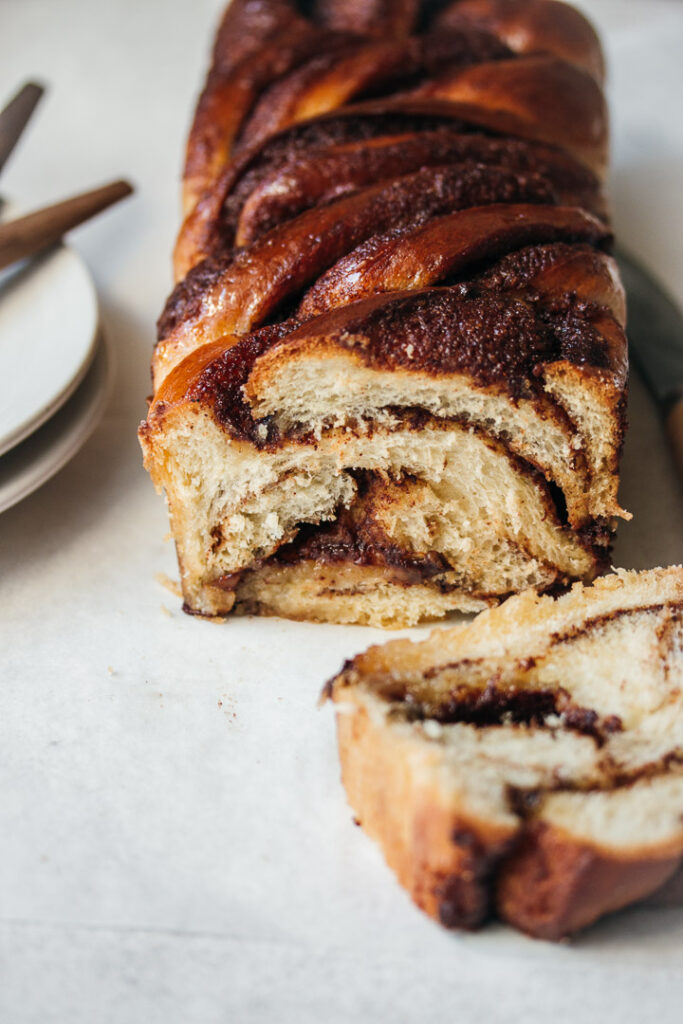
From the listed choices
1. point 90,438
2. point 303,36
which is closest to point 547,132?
point 303,36

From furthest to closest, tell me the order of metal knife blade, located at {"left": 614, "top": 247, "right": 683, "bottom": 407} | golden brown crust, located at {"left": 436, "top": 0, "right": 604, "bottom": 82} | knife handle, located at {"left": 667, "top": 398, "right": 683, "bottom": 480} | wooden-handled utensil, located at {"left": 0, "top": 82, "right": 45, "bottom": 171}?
1. wooden-handled utensil, located at {"left": 0, "top": 82, "right": 45, "bottom": 171}
2. golden brown crust, located at {"left": 436, "top": 0, "right": 604, "bottom": 82}
3. metal knife blade, located at {"left": 614, "top": 247, "right": 683, "bottom": 407}
4. knife handle, located at {"left": 667, "top": 398, "right": 683, "bottom": 480}

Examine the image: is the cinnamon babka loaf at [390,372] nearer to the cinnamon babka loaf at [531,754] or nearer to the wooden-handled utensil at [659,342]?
the cinnamon babka loaf at [531,754]

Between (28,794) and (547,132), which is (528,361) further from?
(28,794)

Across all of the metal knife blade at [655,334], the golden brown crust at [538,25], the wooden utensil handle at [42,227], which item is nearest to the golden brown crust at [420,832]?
the metal knife blade at [655,334]

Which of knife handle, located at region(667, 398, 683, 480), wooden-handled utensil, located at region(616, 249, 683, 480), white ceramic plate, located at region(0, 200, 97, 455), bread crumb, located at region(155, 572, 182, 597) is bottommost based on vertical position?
knife handle, located at region(667, 398, 683, 480)

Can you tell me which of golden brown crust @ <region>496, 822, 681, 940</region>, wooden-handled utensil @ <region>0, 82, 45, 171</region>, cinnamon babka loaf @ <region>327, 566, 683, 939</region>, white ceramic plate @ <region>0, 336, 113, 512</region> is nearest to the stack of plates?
white ceramic plate @ <region>0, 336, 113, 512</region>

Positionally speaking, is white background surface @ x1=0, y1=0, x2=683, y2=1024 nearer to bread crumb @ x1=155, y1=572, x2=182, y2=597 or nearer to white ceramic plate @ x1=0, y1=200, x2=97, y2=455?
bread crumb @ x1=155, y1=572, x2=182, y2=597
